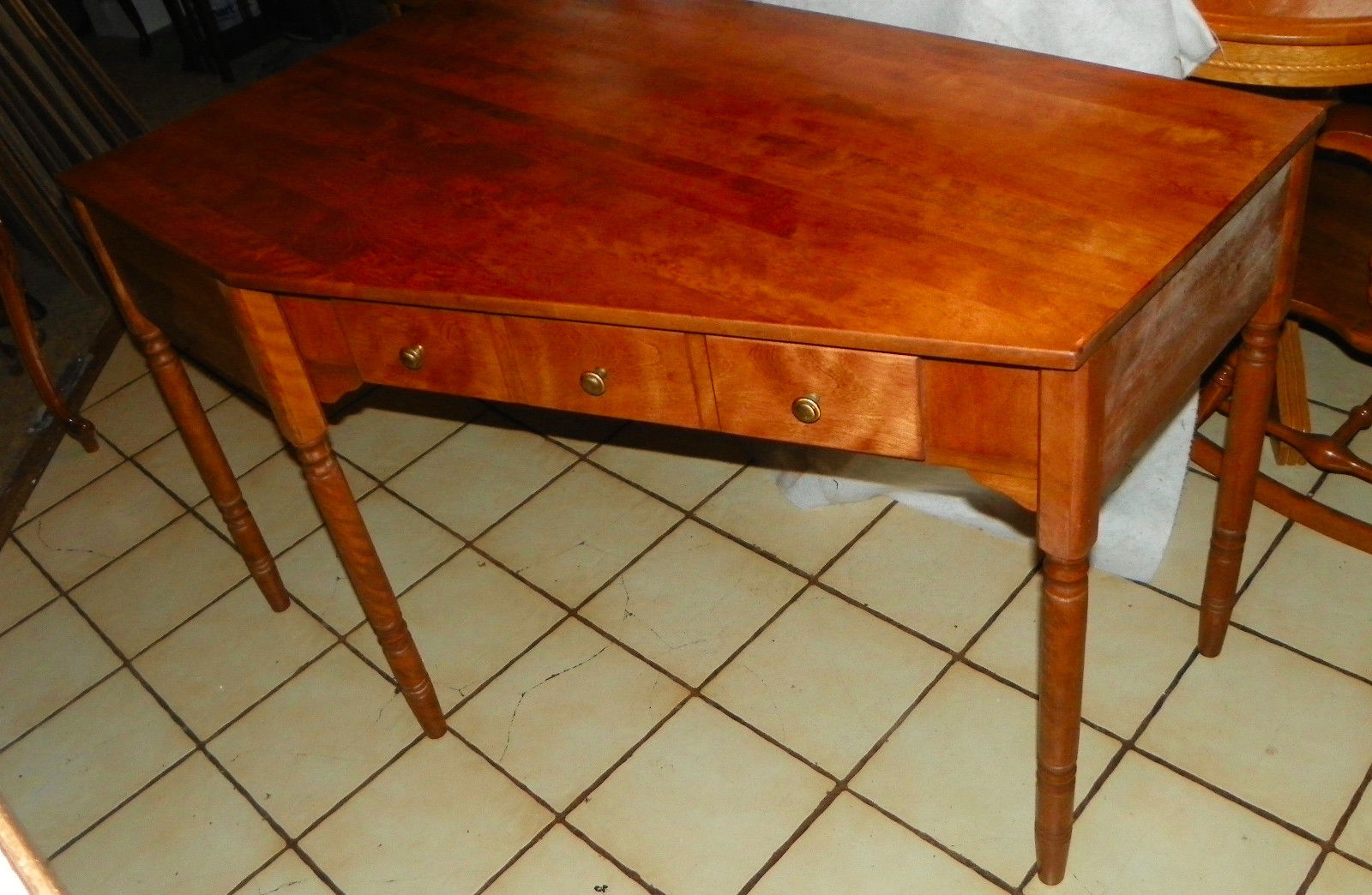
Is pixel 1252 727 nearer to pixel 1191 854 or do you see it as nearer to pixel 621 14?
pixel 1191 854

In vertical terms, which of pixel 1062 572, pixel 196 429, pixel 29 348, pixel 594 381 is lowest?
A: pixel 29 348

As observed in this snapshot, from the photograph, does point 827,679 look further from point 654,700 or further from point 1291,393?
point 1291,393

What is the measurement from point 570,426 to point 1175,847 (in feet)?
4.03

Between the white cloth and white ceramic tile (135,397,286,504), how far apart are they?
1004 mm

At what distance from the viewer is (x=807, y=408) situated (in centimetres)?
114

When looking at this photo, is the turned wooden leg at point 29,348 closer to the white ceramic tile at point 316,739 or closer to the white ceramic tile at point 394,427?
the white ceramic tile at point 394,427

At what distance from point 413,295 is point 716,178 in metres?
0.32

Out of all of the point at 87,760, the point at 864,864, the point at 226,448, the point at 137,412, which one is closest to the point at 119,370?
the point at 137,412

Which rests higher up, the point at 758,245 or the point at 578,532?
the point at 758,245

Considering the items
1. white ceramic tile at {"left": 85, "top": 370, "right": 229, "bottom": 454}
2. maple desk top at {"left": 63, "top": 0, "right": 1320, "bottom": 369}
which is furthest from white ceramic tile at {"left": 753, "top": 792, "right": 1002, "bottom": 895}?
white ceramic tile at {"left": 85, "top": 370, "right": 229, "bottom": 454}

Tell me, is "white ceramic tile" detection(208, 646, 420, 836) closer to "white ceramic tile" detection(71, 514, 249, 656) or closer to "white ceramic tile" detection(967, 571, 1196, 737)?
"white ceramic tile" detection(71, 514, 249, 656)

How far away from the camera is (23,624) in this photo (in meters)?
2.12

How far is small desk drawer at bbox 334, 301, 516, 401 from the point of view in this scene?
1285mm

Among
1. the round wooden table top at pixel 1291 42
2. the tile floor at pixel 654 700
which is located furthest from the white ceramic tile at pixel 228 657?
the round wooden table top at pixel 1291 42
